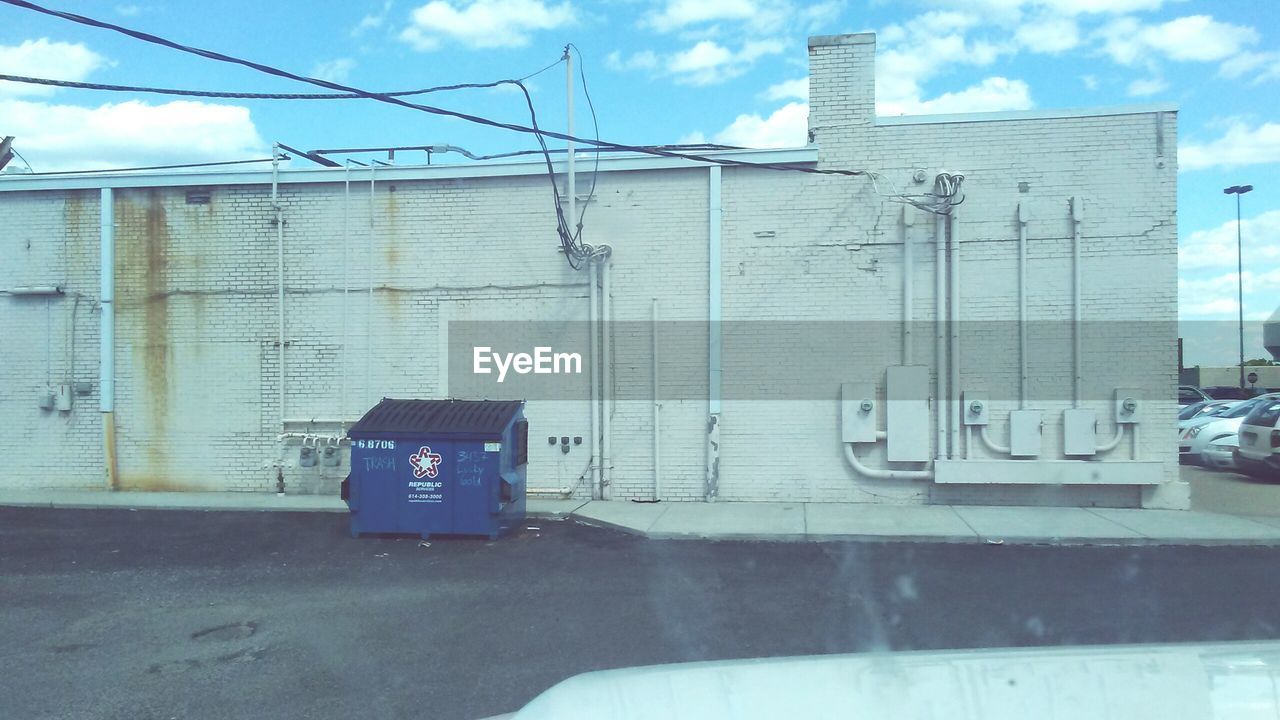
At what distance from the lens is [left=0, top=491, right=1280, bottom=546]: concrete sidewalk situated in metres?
10.6

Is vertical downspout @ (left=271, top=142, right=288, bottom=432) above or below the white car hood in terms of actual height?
Result: above

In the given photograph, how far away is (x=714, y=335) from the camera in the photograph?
13117 mm

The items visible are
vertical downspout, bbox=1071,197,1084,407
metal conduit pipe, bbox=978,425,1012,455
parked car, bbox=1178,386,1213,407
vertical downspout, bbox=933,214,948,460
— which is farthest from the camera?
parked car, bbox=1178,386,1213,407

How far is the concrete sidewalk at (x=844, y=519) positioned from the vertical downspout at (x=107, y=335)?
2.42ft

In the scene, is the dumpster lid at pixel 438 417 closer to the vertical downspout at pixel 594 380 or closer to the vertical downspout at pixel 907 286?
the vertical downspout at pixel 594 380

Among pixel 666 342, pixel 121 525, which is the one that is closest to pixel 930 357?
pixel 666 342

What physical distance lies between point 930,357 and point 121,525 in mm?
10136

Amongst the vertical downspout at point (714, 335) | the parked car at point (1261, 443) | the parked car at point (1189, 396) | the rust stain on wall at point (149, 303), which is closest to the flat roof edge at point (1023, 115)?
the vertical downspout at point (714, 335)

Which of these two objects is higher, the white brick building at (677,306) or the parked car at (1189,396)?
the white brick building at (677,306)

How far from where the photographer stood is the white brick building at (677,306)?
12555 mm

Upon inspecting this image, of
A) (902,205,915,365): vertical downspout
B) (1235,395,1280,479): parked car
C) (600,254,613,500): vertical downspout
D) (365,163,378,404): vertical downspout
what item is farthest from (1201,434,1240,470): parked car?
(365,163,378,404): vertical downspout

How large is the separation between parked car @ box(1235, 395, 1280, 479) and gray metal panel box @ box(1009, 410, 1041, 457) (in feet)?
19.0

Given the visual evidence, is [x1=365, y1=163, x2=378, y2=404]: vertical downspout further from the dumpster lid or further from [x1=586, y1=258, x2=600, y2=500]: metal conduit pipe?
[x1=586, y1=258, x2=600, y2=500]: metal conduit pipe

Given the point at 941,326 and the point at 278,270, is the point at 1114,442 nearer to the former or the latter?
the point at 941,326
